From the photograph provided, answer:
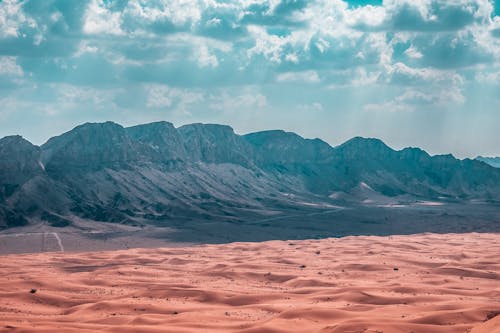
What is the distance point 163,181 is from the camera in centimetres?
14900

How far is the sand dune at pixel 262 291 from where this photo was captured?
1037 inches

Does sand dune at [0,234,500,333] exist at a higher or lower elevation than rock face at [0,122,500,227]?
lower

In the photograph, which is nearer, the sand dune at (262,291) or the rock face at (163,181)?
the sand dune at (262,291)

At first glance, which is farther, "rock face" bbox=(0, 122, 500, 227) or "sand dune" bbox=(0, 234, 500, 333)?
"rock face" bbox=(0, 122, 500, 227)

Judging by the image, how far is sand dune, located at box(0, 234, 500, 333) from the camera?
2633 cm

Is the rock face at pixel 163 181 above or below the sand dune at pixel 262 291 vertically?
above

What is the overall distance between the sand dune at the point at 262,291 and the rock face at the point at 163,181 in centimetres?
5241

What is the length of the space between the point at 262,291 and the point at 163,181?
11132cm

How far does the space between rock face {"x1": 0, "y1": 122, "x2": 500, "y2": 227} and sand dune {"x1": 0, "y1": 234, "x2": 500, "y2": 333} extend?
5241cm

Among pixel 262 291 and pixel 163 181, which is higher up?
pixel 163 181

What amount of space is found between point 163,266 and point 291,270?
1202 cm

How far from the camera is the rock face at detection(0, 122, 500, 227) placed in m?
A: 120

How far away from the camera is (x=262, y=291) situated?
1560 inches

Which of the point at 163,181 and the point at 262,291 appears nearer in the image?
the point at 262,291
